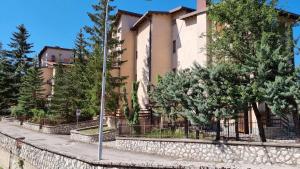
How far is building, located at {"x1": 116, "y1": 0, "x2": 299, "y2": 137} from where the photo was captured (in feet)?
85.7

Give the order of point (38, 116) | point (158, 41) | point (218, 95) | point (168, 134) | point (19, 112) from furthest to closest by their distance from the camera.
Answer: point (19, 112) < point (38, 116) < point (158, 41) < point (168, 134) < point (218, 95)

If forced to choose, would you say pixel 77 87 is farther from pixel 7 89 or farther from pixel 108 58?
pixel 7 89

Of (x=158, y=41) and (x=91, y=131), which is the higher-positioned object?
(x=158, y=41)

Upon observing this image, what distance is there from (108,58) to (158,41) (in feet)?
15.5

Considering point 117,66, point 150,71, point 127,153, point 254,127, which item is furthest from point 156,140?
point 117,66

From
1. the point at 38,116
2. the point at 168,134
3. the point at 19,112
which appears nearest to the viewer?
the point at 168,134

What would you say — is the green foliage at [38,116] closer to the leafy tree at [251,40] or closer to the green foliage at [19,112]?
the green foliage at [19,112]

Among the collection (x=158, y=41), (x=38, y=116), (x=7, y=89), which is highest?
(x=158, y=41)

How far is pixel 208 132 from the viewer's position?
1861 centimetres

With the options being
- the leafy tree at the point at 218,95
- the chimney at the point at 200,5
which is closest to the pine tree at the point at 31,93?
the chimney at the point at 200,5

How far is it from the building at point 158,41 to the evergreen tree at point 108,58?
5.96 feet

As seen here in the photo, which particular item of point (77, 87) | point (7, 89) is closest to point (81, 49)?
point (77, 87)

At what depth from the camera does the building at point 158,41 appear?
1028 inches

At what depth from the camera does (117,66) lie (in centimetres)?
3164
